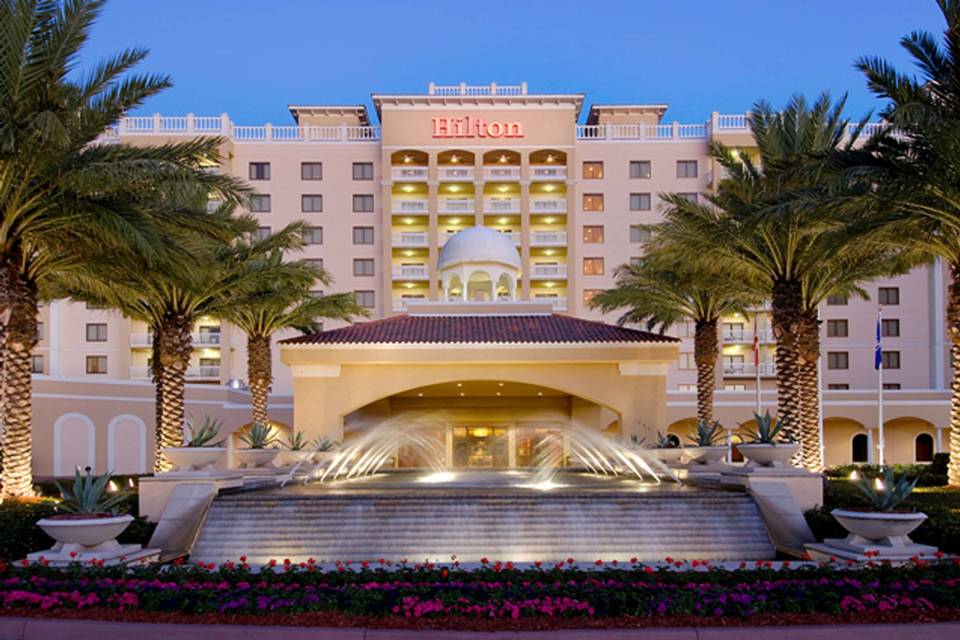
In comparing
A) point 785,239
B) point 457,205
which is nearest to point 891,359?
point 457,205

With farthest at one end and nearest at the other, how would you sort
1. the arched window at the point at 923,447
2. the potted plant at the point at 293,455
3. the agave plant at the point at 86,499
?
the arched window at the point at 923,447
the potted plant at the point at 293,455
the agave plant at the point at 86,499

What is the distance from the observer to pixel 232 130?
6550 cm

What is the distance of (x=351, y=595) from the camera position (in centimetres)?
1031

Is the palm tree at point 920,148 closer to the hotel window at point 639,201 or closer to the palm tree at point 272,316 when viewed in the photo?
the palm tree at point 272,316

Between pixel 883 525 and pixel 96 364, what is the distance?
6160cm

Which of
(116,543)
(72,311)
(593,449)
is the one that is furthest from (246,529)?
(72,311)

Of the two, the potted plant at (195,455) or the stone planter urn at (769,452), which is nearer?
the stone planter urn at (769,452)

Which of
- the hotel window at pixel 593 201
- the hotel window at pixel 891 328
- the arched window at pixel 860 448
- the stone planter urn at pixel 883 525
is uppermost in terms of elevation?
the hotel window at pixel 593 201

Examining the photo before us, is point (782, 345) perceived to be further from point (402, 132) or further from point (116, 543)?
point (402, 132)

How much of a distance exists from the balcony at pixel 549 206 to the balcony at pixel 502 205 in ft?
3.98

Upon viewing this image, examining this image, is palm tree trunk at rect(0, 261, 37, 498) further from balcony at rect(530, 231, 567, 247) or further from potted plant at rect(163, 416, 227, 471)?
balcony at rect(530, 231, 567, 247)

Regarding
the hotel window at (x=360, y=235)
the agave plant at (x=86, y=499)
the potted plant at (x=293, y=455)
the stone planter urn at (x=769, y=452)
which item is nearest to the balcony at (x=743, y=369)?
the hotel window at (x=360, y=235)

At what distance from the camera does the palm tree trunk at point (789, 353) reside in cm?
2636

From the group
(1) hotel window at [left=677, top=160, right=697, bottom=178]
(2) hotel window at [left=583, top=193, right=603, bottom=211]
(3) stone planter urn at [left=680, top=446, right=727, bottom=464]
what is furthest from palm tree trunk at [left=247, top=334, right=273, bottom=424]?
(1) hotel window at [left=677, top=160, right=697, bottom=178]
